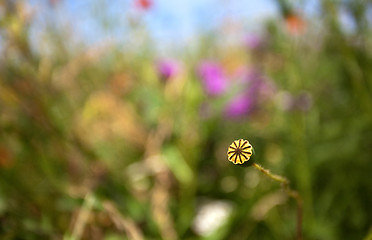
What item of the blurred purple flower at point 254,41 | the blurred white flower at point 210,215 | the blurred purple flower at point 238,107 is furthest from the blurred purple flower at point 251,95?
the blurred white flower at point 210,215

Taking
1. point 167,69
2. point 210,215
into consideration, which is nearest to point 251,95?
point 167,69

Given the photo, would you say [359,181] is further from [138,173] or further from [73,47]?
[73,47]

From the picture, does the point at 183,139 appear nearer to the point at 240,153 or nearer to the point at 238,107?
the point at 238,107

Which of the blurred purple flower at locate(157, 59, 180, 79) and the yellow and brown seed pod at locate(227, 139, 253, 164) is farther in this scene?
the blurred purple flower at locate(157, 59, 180, 79)

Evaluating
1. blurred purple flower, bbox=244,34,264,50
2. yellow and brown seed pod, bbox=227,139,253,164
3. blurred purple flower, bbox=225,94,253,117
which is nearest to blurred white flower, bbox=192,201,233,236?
blurred purple flower, bbox=225,94,253,117

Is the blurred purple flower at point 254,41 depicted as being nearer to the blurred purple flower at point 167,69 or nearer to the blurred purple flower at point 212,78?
the blurred purple flower at point 212,78

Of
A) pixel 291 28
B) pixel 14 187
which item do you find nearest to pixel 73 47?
pixel 14 187

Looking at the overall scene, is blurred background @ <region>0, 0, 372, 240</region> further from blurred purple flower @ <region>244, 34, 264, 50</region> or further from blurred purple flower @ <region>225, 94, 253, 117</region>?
blurred purple flower @ <region>244, 34, 264, 50</region>
